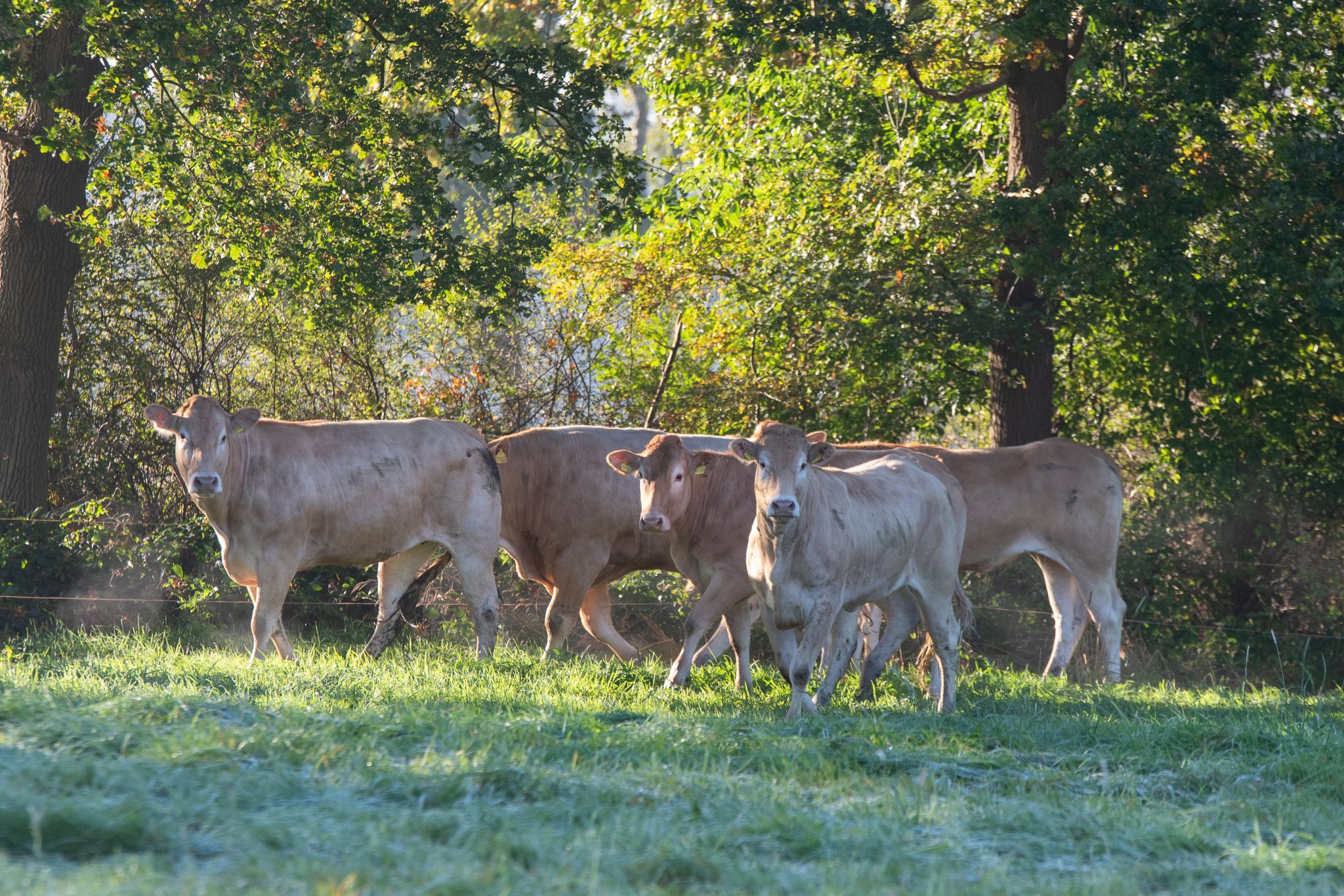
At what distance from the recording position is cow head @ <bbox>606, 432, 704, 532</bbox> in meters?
9.77

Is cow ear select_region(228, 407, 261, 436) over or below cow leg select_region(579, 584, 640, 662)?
over

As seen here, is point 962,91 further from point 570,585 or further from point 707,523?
point 570,585

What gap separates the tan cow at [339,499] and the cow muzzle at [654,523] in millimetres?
1961

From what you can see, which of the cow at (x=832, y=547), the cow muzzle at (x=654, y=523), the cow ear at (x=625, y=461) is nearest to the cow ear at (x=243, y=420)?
the cow ear at (x=625, y=461)

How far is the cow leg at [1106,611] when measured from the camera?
11.9 metres

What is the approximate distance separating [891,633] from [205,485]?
479cm

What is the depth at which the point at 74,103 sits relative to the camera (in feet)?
45.0

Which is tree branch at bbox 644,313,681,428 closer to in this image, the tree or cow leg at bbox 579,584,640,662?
the tree

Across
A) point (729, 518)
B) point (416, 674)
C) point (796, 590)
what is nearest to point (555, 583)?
point (729, 518)

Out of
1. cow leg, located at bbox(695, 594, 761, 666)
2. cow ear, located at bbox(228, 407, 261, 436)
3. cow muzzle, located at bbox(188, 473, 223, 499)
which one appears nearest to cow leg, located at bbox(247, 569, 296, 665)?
cow muzzle, located at bbox(188, 473, 223, 499)

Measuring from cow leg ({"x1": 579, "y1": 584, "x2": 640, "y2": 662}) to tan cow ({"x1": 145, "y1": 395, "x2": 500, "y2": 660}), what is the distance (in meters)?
1.07

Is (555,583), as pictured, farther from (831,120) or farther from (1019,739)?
(831,120)

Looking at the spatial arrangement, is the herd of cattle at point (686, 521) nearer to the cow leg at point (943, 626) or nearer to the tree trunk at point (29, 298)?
the cow leg at point (943, 626)

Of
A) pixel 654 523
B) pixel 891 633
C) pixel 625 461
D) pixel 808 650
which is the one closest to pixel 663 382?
pixel 625 461
